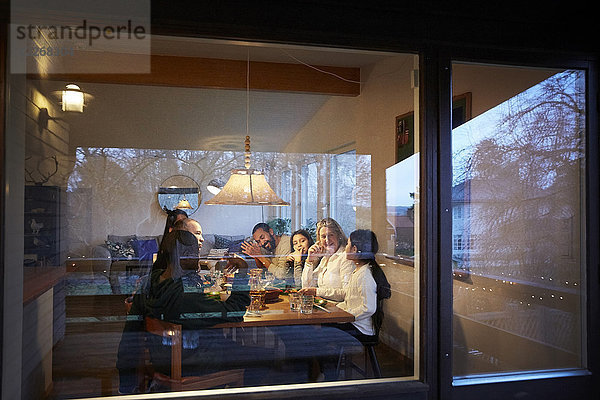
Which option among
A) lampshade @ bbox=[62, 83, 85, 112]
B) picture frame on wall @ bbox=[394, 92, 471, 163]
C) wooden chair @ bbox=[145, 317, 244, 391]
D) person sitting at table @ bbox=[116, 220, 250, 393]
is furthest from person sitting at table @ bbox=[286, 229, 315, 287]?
lampshade @ bbox=[62, 83, 85, 112]

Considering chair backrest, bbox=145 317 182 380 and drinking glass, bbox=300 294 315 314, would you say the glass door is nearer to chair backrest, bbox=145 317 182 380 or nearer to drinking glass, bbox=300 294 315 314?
drinking glass, bbox=300 294 315 314

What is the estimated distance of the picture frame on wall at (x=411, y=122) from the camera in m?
2.24

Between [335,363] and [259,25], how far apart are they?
4.94 feet

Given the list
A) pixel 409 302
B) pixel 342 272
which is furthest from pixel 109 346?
pixel 409 302

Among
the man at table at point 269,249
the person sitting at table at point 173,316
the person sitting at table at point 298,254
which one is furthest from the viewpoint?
the man at table at point 269,249

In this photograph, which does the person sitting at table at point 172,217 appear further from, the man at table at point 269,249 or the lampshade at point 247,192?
the man at table at point 269,249

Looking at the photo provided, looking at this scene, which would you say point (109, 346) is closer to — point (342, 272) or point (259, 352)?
point (259, 352)

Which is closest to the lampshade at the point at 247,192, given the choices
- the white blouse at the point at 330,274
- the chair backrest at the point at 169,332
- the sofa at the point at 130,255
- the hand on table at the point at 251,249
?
the hand on table at the point at 251,249

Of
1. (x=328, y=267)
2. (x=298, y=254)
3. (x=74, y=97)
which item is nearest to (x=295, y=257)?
(x=298, y=254)

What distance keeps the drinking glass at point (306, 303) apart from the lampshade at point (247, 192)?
4.31 feet

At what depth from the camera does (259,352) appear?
7.77 ft

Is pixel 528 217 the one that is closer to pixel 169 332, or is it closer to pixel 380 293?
pixel 380 293

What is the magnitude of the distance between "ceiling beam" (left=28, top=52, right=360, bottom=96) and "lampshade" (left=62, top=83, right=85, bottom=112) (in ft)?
0.39

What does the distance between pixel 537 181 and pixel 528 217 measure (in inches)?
6.7
